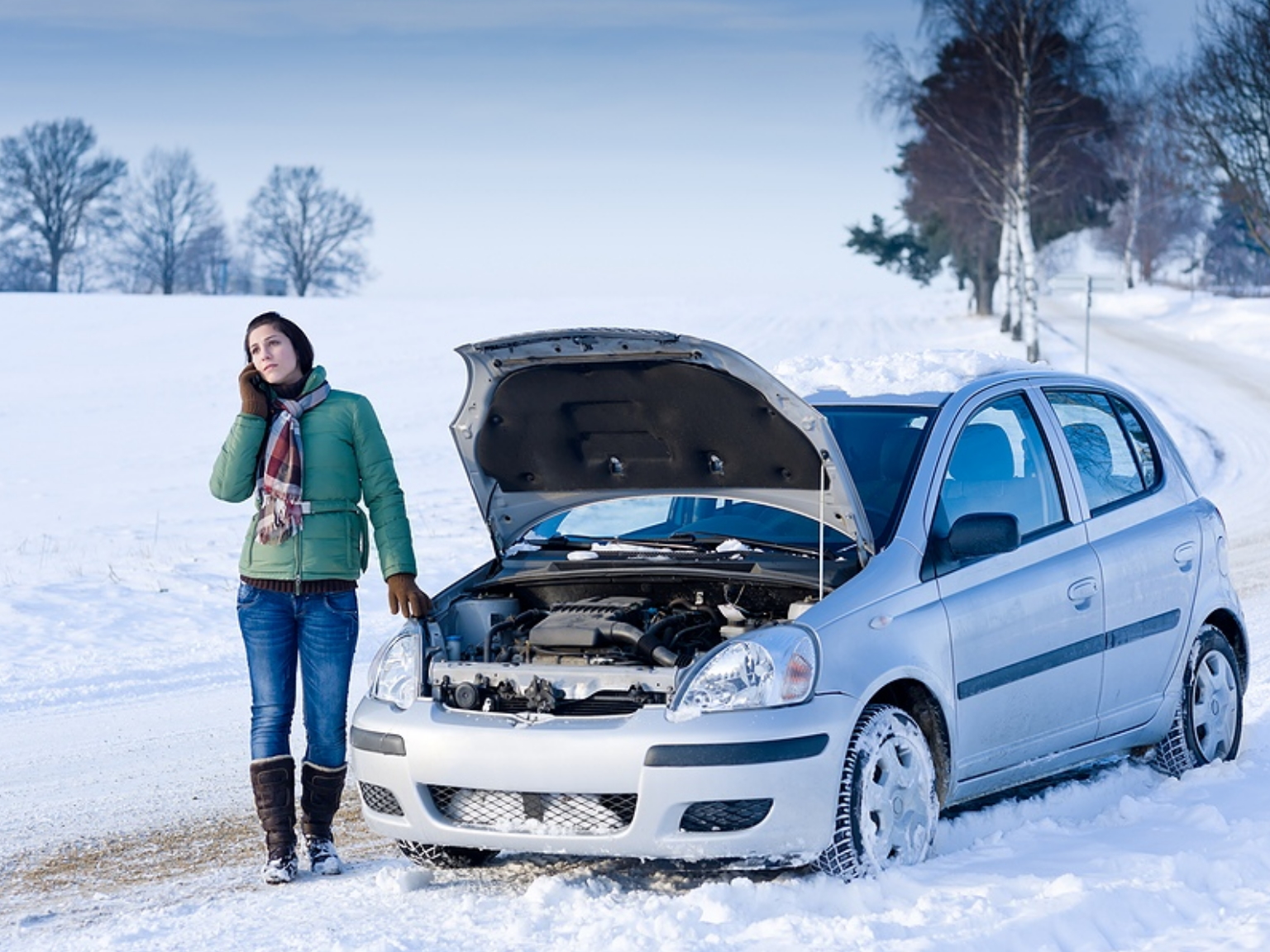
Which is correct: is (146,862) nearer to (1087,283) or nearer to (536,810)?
(536,810)

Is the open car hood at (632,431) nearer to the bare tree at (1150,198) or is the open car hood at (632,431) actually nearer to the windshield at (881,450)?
the windshield at (881,450)

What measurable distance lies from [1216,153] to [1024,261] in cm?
502

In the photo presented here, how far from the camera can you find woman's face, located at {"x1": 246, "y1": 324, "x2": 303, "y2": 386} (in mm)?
5621

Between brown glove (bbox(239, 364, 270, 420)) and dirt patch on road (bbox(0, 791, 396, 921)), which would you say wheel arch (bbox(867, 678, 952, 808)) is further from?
brown glove (bbox(239, 364, 270, 420))

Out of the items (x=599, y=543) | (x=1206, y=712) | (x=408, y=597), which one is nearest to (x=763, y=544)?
(x=599, y=543)

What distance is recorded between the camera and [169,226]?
96500 mm

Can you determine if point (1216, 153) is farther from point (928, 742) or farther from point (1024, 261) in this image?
point (928, 742)

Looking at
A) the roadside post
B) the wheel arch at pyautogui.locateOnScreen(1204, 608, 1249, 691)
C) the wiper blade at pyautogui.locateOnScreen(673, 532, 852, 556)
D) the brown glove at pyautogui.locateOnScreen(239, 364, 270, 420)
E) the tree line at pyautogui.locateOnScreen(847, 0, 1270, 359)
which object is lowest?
the wheel arch at pyautogui.locateOnScreen(1204, 608, 1249, 691)

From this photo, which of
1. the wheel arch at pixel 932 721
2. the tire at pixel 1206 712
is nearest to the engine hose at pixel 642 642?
the wheel arch at pixel 932 721

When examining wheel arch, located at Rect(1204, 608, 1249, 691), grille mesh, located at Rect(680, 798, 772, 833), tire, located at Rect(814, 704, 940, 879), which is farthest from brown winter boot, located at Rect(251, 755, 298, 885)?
wheel arch, located at Rect(1204, 608, 1249, 691)

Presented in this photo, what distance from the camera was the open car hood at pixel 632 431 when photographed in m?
5.52

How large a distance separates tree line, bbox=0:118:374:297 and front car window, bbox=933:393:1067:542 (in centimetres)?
8693

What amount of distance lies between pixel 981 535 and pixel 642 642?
1.16 m

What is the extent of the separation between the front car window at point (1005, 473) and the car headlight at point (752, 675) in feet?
3.40
